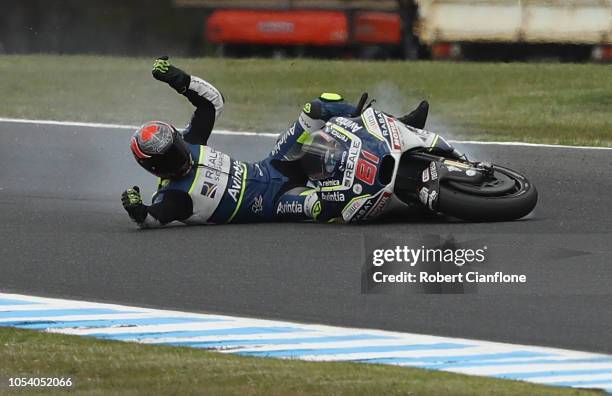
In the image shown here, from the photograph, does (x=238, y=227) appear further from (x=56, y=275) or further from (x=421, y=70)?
(x=421, y=70)

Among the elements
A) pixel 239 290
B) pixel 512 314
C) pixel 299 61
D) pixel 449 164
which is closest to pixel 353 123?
pixel 449 164

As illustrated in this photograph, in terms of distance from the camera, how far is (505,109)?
16.7 meters

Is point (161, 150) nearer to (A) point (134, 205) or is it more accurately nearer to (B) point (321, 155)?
(A) point (134, 205)

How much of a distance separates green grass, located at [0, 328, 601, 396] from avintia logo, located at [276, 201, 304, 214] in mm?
2868

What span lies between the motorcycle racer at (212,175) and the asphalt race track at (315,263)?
0.15 meters

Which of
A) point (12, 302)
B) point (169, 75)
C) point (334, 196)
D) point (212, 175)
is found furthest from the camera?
point (169, 75)

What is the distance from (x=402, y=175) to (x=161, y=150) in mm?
1751

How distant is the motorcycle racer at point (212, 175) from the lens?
9.50 m

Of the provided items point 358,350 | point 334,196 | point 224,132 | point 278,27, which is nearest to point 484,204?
point 334,196

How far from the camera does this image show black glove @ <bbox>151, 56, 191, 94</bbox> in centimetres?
980

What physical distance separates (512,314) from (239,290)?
176cm

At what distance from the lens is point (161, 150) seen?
30.7 ft

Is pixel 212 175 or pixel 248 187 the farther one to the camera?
pixel 248 187

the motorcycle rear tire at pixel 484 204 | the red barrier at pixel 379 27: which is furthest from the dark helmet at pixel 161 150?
the red barrier at pixel 379 27
